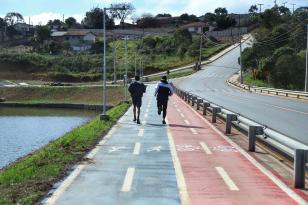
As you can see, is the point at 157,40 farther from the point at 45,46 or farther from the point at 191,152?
the point at 191,152

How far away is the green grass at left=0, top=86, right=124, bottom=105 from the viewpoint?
256 ft

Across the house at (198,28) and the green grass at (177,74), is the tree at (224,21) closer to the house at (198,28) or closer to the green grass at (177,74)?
the house at (198,28)

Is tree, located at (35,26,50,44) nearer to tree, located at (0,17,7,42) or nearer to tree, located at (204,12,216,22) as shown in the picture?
tree, located at (0,17,7,42)

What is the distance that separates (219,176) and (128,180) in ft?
6.00

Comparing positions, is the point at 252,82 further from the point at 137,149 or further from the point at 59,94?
the point at 137,149

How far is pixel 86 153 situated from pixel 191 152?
9.01 feet

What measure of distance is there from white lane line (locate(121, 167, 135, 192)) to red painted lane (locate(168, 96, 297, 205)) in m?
1.05

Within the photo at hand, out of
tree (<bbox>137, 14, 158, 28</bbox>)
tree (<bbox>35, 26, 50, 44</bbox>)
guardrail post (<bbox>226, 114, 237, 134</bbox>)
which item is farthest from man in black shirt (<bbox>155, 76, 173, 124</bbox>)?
tree (<bbox>137, 14, 158, 28</bbox>)

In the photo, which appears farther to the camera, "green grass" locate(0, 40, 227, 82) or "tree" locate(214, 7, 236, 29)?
"tree" locate(214, 7, 236, 29)

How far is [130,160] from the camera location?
12.4 m

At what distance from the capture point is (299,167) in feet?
30.9

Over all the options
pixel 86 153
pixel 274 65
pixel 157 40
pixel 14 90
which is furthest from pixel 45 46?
pixel 86 153

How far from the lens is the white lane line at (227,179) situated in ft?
30.9

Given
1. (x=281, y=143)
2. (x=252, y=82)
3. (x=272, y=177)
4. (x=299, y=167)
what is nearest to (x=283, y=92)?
(x=252, y=82)
